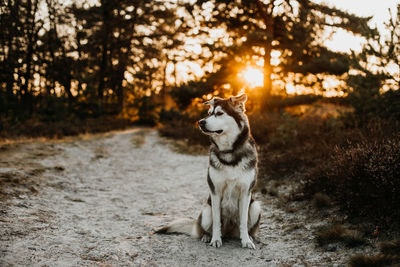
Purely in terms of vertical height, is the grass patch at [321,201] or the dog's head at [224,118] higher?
the dog's head at [224,118]

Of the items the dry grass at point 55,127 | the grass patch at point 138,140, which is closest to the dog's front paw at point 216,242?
the dry grass at point 55,127

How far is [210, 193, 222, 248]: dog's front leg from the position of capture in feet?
13.2

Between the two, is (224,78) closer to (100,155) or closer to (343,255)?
(100,155)

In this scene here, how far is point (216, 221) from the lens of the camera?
4.09 metres

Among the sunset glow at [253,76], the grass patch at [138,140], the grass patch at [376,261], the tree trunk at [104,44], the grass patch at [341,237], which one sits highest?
the tree trunk at [104,44]

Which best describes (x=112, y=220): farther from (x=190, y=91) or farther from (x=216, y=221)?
(x=190, y=91)

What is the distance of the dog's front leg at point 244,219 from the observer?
13.1ft

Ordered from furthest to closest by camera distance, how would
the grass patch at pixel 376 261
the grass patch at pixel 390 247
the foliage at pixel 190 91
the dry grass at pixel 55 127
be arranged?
the foliage at pixel 190 91 → the dry grass at pixel 55 127 → the grass patch at pixel 390 247 → the grass patch at pixel 376 261

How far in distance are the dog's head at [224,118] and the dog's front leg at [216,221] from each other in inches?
35.4

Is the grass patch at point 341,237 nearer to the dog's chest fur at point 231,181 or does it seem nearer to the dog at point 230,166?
the dog at point 230,166

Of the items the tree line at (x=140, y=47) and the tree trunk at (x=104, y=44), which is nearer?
the tree line at (x=140, y=47)

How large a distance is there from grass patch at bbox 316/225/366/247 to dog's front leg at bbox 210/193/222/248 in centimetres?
132

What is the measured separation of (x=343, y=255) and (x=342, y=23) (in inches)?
520

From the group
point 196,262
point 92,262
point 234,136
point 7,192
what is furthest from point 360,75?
point 7,192
